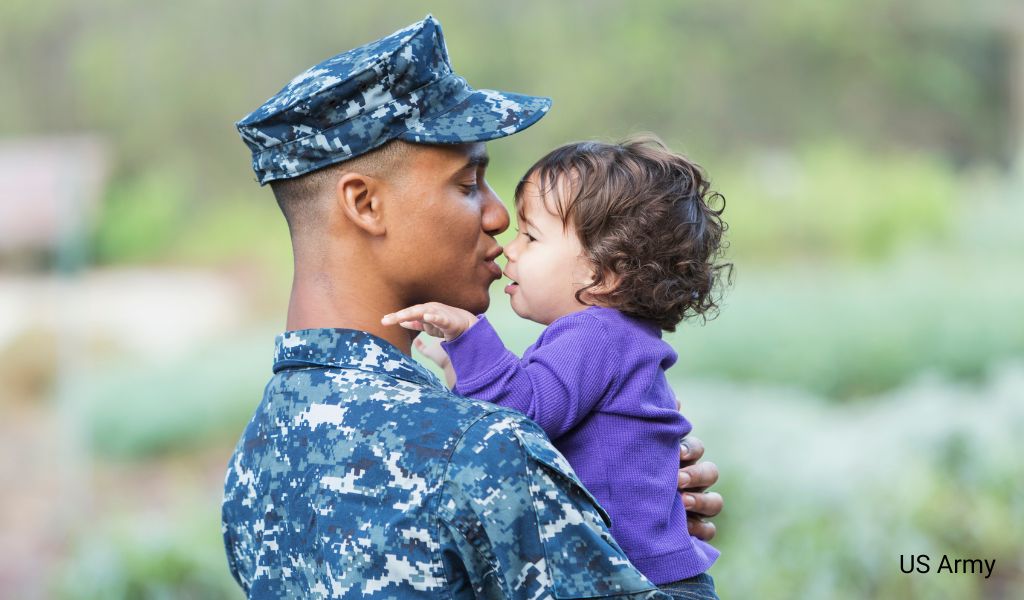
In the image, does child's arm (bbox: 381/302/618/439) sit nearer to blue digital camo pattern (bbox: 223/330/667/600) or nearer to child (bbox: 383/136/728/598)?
child (bbox: 383/136/728/598)

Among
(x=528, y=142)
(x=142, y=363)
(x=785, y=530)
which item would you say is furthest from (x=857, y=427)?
(x=142, y=363)

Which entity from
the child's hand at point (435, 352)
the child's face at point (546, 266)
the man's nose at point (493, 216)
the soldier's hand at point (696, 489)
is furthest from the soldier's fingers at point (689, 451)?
the man's nose at point (493, 216)

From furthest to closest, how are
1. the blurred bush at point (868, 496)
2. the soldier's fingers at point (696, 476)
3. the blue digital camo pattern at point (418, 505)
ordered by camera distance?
the blurred bush at point (868, 496)
the soldier's fingers at point (696, 476)
the blue digital camo pattern at point (418, 505)

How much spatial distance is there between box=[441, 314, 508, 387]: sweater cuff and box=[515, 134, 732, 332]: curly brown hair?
0.25 m

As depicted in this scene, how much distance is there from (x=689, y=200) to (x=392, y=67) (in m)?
0.65

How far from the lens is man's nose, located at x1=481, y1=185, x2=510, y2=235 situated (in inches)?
80.0

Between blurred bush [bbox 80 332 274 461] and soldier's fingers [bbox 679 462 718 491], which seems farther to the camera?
blurred bush [bbox 80 332 274 461]

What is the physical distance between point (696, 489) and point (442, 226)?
2.54 feet

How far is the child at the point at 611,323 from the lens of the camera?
2.02m

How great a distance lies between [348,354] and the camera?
191 cm

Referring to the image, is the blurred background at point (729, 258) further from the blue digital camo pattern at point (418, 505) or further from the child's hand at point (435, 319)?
the blue digital camo pattern at point (418, 505)

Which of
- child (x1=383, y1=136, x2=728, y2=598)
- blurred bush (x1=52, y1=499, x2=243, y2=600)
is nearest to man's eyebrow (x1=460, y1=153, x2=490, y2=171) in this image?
child (x1=383, y1=136, x2=728, y2=598)

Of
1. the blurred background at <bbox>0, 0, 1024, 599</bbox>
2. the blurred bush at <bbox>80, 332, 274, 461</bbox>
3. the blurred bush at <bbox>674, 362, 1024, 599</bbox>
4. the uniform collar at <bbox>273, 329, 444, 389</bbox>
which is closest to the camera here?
the uniform collar at <bbox>273, 329, 444, 389</bbox>

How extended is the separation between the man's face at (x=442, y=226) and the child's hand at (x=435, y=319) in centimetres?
4
